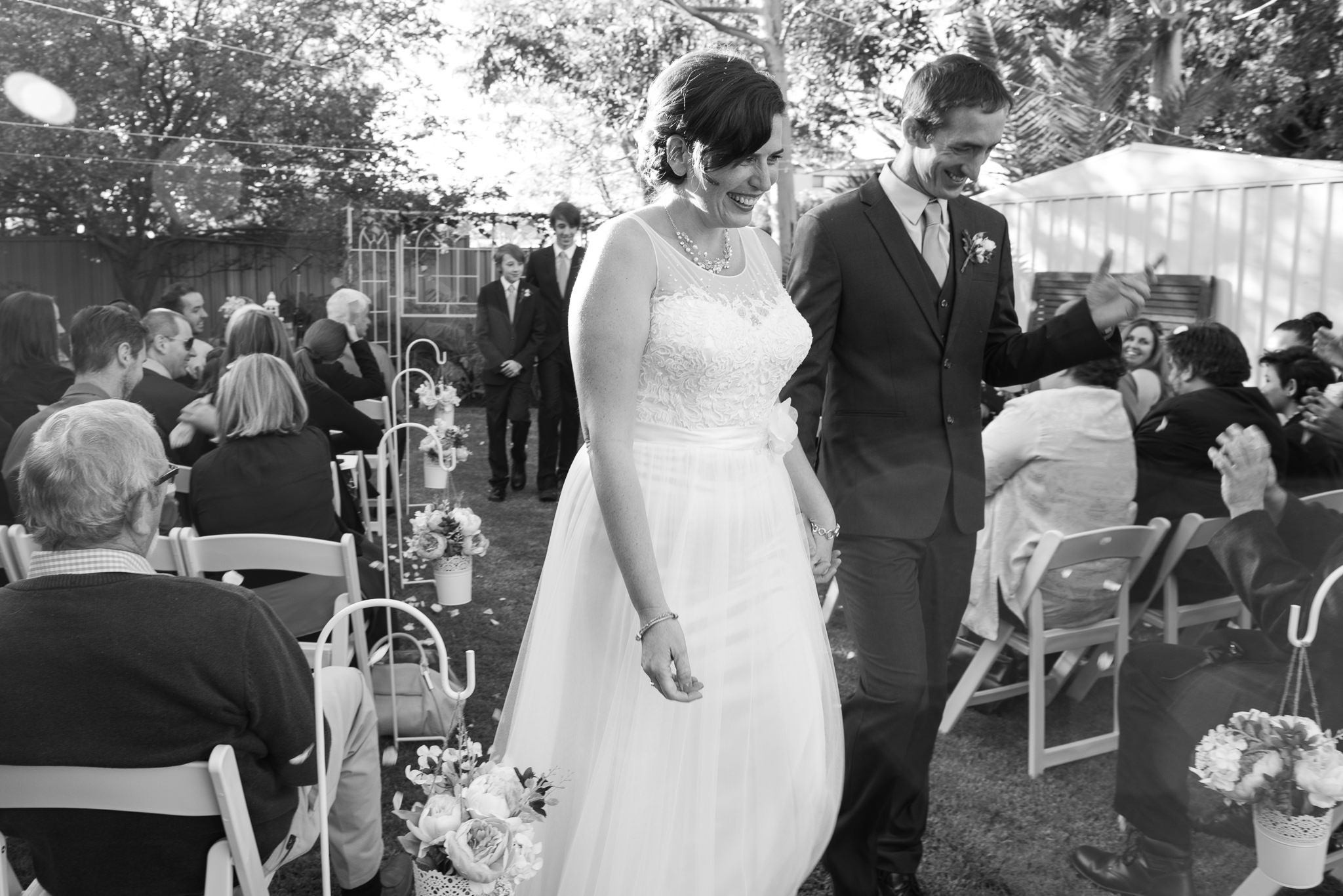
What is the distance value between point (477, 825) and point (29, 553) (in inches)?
79.7

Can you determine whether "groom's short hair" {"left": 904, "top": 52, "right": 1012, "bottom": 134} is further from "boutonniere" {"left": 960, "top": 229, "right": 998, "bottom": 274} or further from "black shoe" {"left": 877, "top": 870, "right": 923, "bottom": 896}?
"black shoe" {"left": 877, "top": 870, "right": 923, "bottom": 896}

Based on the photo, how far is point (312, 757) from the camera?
221 centimetres

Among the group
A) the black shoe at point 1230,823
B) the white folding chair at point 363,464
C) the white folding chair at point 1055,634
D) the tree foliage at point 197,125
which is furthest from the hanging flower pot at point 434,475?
the tree foliage at point 197,125

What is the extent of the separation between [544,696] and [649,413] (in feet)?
2.02

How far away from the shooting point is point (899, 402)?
277 centimetres

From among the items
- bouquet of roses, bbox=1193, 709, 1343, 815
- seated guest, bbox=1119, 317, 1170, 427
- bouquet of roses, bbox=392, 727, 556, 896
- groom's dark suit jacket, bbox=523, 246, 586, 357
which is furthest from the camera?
groom's dark suit jacket, bbox=523, 246, 586, 357

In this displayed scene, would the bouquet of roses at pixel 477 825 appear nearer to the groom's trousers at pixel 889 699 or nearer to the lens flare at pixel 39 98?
the groom's trousers at pixel 889 699

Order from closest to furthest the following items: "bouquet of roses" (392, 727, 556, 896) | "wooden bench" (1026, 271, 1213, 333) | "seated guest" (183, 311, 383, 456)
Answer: "bouquet of roses" (392, 727, 556, 896) → "seated guest" (183, 311, 383, 456) → "wooden bench" (1026, 271, 1213, 333)

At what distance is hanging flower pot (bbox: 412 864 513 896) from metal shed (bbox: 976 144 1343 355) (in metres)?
5.17

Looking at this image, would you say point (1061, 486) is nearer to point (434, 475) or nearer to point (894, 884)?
point (894, 884)

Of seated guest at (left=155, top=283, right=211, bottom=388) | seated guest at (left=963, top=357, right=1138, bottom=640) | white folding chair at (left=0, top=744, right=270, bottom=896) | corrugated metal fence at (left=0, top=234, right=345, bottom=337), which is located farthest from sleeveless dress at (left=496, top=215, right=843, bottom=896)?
corrugated metal fence at (left=0, top=234, right=345, bottom=337)

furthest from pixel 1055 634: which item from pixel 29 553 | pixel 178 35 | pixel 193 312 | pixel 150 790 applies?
pixel 178 35

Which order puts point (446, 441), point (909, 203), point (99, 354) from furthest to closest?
point (446, 441) → point (99, 354) → point (909, 203)

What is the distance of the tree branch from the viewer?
13750 millimetres
